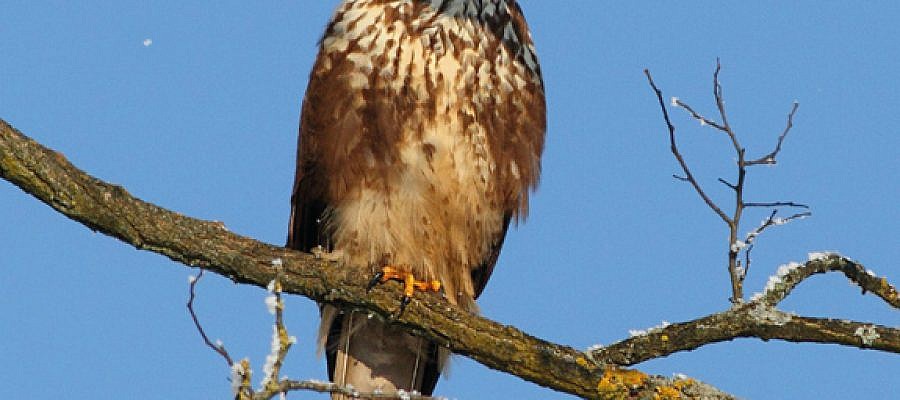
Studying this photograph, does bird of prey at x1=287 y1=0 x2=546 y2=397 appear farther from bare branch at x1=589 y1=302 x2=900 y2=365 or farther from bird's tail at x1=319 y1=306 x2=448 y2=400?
bare branch at x1=589 y1=302 x2=900 y2=365

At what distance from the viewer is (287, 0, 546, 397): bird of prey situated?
503cm

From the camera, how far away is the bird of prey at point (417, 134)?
5027 mm

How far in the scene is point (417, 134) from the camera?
5.01 meters

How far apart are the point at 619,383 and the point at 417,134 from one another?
1.49 meters

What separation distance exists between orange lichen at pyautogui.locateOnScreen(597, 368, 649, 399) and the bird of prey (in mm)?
1010

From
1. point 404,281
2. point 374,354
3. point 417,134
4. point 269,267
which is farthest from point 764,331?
point 374,354

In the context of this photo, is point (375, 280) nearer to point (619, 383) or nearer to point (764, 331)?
point (619, 383)

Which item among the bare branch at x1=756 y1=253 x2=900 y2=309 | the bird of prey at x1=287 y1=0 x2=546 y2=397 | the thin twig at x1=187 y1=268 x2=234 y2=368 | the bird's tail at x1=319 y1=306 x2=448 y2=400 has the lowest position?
the thin twig at x1=187 y1=268 x2=234 y2=368

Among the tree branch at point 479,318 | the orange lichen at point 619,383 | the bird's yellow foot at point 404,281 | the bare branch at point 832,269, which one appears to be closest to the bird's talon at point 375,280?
the bird's yellow foot at point 404,281

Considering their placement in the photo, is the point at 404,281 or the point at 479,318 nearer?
the point at 479,318

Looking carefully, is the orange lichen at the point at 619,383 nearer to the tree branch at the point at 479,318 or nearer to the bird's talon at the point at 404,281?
the tree branch at the point at 479,318

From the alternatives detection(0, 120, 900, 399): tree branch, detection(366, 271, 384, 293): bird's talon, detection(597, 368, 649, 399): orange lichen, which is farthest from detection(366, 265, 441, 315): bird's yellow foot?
detection(597, 368, 649, 399): orange lichen

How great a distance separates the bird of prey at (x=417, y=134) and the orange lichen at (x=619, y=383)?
1.01 metres

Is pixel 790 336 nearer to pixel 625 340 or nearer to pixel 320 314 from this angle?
pixel 625 340
